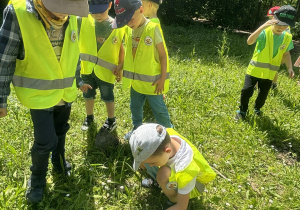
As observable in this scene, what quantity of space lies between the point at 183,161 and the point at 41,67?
1182mm

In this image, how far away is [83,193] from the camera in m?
2.34

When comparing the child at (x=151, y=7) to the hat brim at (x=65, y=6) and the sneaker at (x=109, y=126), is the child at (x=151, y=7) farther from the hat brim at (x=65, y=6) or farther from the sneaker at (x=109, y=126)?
the sneaker at (x=109, y=126)

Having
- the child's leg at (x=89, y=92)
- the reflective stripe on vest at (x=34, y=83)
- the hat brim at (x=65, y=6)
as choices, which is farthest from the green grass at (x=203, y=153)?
the hat brim at (x=65, y=6)

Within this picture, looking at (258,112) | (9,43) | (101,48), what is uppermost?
(9,43)

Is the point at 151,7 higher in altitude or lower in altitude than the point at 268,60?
higher

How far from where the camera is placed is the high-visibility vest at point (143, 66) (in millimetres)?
2521

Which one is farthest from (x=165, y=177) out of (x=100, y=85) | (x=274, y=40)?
(x=274, y=40)

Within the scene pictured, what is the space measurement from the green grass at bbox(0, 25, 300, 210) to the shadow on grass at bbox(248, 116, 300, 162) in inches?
0.4

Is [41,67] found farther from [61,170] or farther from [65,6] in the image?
[61,170]

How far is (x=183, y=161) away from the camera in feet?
6.57

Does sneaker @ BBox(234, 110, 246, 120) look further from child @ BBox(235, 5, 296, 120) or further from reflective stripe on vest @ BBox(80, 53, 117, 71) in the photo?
reflective stripe on vest @ BBox(80, 53, 117, 71)

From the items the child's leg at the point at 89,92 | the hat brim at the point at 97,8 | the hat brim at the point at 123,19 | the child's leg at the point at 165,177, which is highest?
the hat brim at the point at 97,8

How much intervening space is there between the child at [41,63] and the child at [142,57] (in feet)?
1.72

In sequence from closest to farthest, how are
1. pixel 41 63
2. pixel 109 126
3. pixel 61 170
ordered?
1. pixel 41 63
2. pixel 61 170
3. pixel 109 126
